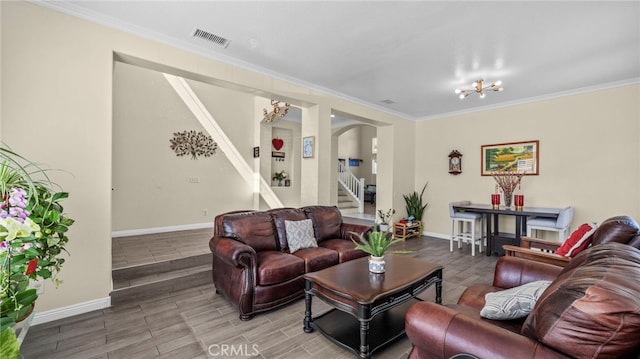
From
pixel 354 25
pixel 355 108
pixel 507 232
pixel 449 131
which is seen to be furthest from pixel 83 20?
pixel 507 232

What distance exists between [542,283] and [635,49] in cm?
357

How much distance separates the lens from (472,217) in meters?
4.99

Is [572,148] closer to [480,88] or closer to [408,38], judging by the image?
[480,88]

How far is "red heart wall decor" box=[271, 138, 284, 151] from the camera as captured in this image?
713 cm

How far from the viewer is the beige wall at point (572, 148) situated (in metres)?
4.30

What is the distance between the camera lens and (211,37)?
3.12 metres

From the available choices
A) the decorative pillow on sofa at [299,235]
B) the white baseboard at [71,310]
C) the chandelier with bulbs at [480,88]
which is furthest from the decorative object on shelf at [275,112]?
the white baseboard at [71,310]

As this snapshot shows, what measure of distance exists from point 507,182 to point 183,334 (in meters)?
5.68

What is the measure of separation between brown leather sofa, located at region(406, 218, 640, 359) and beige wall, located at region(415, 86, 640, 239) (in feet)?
13.5

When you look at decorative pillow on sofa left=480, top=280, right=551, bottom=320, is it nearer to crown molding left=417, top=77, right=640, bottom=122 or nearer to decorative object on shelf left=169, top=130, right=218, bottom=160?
crown molding left=417, top=77, right=640, bottom=122

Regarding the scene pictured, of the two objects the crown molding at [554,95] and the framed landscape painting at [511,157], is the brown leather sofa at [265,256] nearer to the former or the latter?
the framed landscape painting at [511,157]

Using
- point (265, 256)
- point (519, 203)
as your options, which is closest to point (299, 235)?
point (265, 256)

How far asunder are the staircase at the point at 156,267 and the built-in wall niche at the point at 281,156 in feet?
10.0

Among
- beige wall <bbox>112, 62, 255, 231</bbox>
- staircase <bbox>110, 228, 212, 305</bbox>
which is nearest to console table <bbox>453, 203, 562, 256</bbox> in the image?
staircase <bbox>110, 228, 212, 305</bbox>
